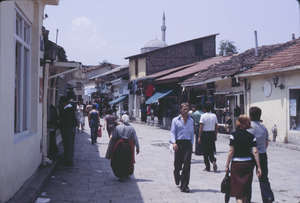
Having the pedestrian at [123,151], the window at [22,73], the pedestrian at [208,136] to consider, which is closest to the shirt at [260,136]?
the pedestrian at [123,151]

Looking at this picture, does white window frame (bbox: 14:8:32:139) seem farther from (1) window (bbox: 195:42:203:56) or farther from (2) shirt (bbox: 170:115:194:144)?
(1) window (bbox: 195:42:203:56)

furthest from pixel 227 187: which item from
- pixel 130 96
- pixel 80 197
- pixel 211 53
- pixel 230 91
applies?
pixel 130 96

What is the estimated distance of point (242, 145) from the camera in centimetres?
546

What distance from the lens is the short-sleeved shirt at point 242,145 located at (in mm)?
5457

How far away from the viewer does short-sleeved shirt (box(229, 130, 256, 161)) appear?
546cm

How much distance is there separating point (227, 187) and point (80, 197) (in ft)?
8.45

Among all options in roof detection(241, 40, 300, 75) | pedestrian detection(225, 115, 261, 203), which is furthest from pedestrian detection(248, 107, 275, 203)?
roof detection(241, 40, 300, 75)

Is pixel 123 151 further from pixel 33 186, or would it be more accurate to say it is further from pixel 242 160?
pixel 242 160

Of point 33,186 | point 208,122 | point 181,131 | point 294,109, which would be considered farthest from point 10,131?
point 294,109

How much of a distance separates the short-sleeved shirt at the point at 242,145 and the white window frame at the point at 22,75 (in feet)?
12.0

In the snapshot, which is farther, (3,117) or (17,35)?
(17,35)

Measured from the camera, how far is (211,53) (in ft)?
111

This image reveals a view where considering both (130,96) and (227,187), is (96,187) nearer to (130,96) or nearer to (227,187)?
(227,187)

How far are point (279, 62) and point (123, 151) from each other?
9853 mm
